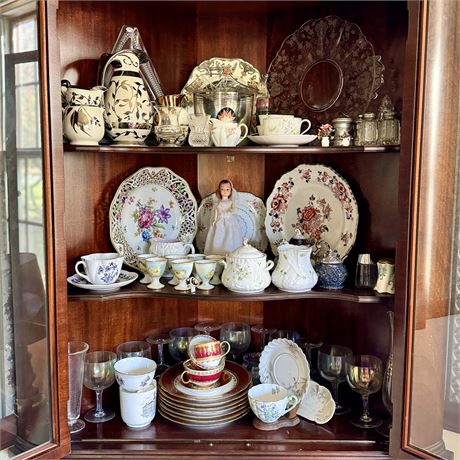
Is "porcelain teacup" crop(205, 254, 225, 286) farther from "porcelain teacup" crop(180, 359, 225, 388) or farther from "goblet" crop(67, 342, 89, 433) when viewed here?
"goblet" crop(67, 342, 89, 433)

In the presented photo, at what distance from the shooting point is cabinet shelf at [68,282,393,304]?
4.17 ft

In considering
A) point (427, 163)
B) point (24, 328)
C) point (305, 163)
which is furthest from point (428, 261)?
point (24, 328)

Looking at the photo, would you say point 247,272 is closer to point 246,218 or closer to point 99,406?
point 246,218

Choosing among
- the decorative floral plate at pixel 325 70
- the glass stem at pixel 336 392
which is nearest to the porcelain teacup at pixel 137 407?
the glass stem at pixel 336 392

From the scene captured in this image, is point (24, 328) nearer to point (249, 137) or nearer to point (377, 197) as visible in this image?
point (249, 137)

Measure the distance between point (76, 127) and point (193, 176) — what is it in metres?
0.40

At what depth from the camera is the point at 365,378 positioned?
1348 mm

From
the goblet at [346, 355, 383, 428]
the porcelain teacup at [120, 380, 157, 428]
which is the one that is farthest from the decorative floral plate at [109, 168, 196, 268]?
the goblet at [346, 355, 383, 428]

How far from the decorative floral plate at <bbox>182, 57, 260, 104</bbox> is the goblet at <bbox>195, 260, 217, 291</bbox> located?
17.4 inches

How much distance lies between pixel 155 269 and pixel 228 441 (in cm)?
44

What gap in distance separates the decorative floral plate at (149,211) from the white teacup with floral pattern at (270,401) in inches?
17.2

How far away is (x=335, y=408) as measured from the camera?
139 cm

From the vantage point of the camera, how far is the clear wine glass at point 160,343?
60.4 inches

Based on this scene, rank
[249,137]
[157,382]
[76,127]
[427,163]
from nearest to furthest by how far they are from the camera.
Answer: [427,163] → [76,127] → [249,137] → [157,382]
